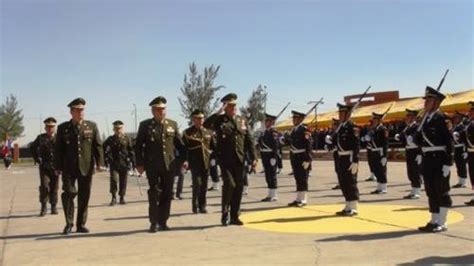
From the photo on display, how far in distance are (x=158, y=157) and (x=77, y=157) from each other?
1.36 meters

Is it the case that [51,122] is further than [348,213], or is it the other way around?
[51,122]

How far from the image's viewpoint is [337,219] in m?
10.4

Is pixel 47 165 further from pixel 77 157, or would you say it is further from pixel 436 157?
pixel 436 157

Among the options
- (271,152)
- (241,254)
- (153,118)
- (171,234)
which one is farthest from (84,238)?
(271,152)

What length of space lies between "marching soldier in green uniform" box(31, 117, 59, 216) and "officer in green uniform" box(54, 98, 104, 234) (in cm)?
263

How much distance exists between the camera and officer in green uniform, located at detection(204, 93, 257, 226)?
393 inches

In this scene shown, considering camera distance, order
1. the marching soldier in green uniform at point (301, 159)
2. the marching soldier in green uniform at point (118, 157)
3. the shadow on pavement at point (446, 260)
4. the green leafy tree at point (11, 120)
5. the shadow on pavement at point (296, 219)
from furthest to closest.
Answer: the green leafy tree at point (11, 120), the marching soldier in green uniform at point (118, 157), the marching soldier in green uniform at point (301, 159), the shadow on pavement at point (296, 219), the shadow on pavement at point (446, 260)

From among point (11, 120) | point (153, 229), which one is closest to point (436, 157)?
point (153, 229)

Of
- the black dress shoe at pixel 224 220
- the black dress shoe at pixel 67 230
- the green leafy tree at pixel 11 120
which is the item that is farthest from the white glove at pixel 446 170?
the green leafy tree at pixel 11 120

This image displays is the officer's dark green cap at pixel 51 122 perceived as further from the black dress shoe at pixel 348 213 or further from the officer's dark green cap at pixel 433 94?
the officer's dark green cap at pixel 433 94

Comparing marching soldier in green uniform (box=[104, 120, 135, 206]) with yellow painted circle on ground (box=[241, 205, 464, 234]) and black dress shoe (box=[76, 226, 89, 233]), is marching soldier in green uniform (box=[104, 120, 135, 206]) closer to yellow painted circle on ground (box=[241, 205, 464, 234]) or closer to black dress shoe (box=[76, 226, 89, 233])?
yellow painted circle on ground (box=[241, 205, 464, 234])

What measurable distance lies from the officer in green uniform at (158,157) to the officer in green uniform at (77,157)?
81cm

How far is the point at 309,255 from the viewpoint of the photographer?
7.18 meters

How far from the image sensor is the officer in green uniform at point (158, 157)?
9680 mm
